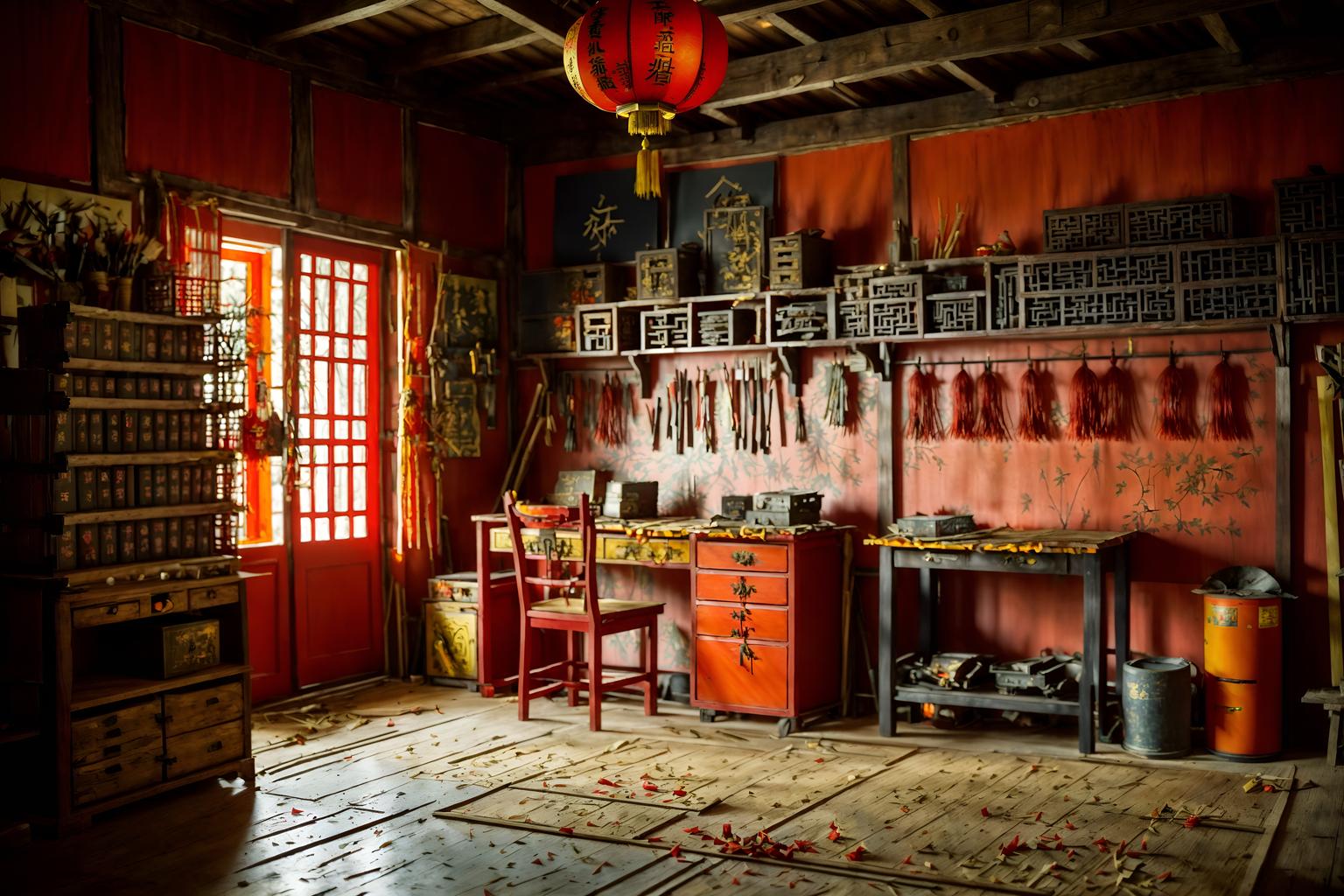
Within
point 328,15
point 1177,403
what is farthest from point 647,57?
point 1177,403

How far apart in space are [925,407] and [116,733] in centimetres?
409

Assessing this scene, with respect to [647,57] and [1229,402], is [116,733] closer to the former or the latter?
[647,57]

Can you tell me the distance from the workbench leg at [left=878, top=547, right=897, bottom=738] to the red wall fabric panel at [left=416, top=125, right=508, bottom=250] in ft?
11.0

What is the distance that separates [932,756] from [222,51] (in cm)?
→ 479

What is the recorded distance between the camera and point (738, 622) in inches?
234

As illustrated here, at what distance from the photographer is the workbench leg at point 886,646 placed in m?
5.71

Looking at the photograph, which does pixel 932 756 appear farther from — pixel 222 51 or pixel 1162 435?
pixel 222 51

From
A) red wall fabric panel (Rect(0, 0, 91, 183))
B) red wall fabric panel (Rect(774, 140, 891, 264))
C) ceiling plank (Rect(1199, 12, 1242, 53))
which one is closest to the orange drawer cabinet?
red wall fabric panel (Rect(774, 140, 891, 264))

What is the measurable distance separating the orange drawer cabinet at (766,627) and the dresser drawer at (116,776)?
257 centimetres

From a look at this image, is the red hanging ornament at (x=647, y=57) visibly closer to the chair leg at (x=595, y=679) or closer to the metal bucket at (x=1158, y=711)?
the chair leg at (x=595, y=679)

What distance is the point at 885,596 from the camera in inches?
228

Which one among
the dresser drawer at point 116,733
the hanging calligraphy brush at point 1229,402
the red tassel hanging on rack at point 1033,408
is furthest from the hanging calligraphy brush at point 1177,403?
the dresser drawer at point 116,733

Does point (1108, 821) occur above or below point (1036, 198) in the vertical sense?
below

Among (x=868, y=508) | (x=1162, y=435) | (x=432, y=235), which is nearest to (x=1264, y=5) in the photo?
(x=1162, y=435)
